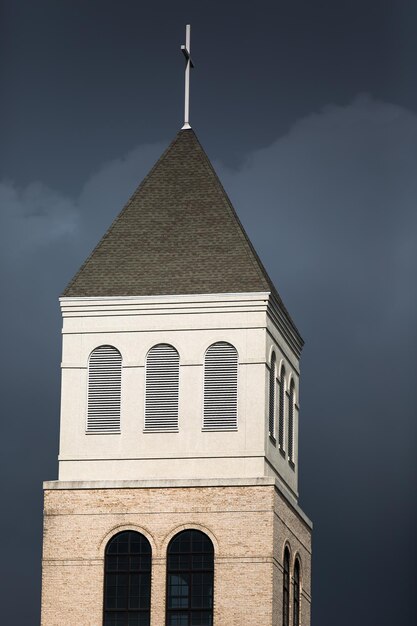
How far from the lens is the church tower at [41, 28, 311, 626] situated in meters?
74.6

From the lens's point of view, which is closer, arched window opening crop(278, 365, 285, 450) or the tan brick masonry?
the tan brick masonry

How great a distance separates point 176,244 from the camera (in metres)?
78.8

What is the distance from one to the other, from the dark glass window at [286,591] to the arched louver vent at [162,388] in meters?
4.94

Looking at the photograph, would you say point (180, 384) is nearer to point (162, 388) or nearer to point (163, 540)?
point (162, 388)

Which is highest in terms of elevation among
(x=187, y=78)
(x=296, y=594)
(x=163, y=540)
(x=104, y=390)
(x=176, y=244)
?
(x=187, y=78)

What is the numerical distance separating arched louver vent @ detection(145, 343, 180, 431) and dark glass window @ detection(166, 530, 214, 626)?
11.1 ft

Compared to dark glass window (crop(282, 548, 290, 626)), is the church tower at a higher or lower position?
higher

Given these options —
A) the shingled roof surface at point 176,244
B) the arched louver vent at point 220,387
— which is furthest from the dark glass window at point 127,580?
the shingled roof surface at point 176,244

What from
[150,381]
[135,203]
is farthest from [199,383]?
[135,203]

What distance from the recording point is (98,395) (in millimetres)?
77062

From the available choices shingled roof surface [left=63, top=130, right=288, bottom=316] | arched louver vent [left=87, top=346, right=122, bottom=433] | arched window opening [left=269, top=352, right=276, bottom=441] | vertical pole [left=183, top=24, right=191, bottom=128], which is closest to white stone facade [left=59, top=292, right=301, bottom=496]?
arched louver vent [left=87, top=346, right=122, bottom=433]

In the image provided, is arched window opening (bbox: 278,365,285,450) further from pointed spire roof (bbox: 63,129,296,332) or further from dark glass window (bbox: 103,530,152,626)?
dark glass window (bbox: 103,530,152,626)

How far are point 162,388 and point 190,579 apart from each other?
5.69 meters

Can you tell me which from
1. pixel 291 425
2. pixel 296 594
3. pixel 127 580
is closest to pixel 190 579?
pixel 127 580
